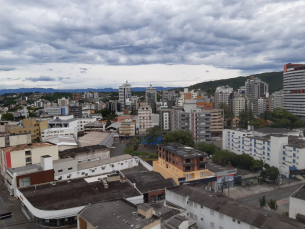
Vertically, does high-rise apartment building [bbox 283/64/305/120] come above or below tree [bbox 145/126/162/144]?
above

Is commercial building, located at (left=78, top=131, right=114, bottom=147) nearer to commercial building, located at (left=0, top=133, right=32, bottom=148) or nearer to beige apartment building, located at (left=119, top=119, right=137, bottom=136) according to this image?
commercial building, located at (left=0, top=133, right=32, bottom=148)

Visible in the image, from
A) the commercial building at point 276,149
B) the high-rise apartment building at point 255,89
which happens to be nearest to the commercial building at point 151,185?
the commercial building at point 276,149

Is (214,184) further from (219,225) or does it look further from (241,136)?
(241,136)

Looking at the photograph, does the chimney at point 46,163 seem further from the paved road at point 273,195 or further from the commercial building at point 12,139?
the paved road at point 273,195

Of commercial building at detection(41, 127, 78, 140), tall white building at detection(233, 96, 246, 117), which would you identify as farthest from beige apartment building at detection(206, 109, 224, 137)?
tall white building at detection(233, 96, 246, 117)

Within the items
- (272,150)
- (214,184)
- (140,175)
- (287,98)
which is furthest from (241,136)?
(287,98)
